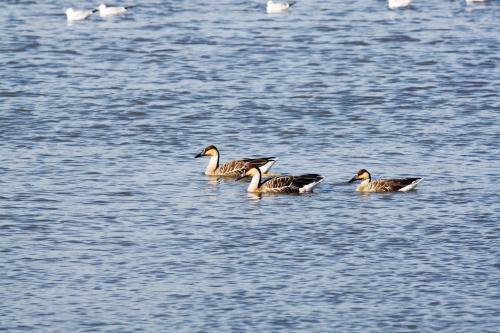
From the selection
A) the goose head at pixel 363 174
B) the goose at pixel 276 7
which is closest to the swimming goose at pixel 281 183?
the goose head at pixel 363 174

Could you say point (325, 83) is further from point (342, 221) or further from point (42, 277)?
point (42, 277)

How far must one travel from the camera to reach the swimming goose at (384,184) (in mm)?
21109

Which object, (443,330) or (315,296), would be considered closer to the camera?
(443,330)

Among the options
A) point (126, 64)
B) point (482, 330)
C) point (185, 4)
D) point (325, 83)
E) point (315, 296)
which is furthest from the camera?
point (185, 4)

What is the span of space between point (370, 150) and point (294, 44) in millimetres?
13100

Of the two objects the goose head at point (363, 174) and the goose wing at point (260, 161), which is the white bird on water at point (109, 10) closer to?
the goose wing at point (260, 161)

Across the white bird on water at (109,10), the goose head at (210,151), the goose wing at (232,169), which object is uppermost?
the white bird on water at (109,10)

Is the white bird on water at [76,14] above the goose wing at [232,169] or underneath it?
above

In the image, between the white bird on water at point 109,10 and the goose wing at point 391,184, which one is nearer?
the goose wing at point 391,184

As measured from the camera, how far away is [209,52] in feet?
118

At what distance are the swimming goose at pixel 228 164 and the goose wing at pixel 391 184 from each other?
2197 millimetres

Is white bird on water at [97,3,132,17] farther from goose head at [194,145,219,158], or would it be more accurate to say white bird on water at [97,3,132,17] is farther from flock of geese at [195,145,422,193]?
flock of geese at [195,145,422,193]

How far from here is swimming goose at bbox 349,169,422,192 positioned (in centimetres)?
2111

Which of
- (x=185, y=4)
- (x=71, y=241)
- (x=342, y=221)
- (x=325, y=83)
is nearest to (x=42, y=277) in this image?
(x=71, y=241)
